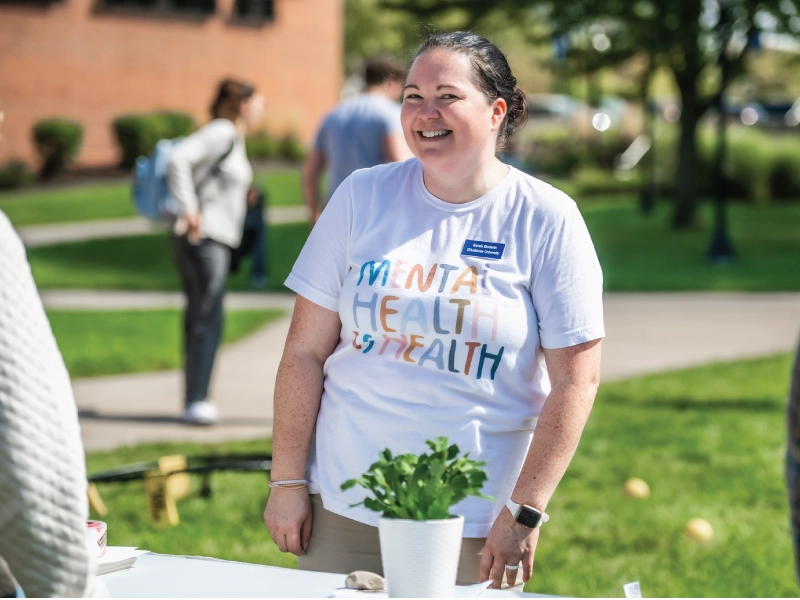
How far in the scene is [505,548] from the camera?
2660 millimetres

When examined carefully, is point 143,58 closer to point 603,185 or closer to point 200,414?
point 603,185

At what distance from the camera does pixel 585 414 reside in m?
2.79

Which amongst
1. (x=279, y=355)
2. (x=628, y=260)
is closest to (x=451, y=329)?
(x=279, y=355)

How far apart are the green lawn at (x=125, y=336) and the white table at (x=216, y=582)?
759 centimetres

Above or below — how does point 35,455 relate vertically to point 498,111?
below

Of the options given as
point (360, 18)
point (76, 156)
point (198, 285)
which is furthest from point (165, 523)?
point (360, 18)

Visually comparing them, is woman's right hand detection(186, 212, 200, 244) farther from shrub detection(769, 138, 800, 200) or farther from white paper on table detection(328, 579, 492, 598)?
shrub detection(769, 138, 800, 200)

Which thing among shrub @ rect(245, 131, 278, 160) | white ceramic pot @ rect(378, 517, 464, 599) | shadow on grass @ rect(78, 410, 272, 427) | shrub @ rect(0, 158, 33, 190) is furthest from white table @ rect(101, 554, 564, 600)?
shrub @ rect(245, 131, 278, 160)

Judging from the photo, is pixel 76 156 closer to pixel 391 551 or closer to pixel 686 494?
pixel 686 494

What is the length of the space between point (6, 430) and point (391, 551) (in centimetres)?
77

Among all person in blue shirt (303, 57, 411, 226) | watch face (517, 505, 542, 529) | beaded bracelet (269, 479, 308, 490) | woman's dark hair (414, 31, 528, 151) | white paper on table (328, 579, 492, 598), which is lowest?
beaded bracelet (269, 479, 308, 490)

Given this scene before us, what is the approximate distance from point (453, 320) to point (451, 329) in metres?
0.02

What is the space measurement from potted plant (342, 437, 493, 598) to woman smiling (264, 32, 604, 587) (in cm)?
55

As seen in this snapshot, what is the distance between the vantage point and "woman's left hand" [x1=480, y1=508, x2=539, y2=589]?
2.66 m
